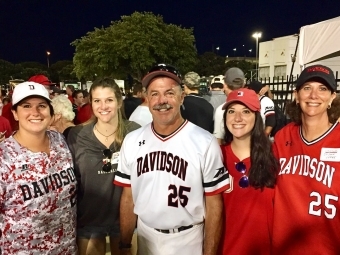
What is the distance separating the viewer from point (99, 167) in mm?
3180

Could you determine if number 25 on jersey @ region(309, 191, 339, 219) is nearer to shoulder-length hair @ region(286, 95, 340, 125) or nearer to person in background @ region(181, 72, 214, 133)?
shoulder-length hair @ region(286, 95, 340, 125)

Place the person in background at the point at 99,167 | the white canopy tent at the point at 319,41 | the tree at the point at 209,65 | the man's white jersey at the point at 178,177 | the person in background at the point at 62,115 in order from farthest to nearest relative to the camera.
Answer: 1. the tree at the point at 209,65
2. the white canopy tent at the point at 319,41
3. the person in background at the point at 62,115
4. the person in background at the point at 99,167
5. the man's white jersey at the point at 178,177

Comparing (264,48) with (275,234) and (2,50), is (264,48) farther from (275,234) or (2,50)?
(2,50)

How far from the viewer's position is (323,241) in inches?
97.2

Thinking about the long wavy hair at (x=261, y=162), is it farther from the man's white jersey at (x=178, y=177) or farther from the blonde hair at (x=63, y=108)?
the blonde hair at (x=63, y=108)

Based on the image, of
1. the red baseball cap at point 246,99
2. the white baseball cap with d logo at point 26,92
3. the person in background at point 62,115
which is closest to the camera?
the white baseball cap with d logo at point 26,92

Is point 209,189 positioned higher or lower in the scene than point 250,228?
higher

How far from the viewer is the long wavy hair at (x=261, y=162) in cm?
267

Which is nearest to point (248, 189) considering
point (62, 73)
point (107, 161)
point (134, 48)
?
point (107, 161)

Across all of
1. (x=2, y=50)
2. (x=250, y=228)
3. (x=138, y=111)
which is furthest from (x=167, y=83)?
(x=2, y=50)

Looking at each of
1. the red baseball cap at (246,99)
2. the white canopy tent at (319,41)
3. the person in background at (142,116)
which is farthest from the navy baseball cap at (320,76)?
the white canopy tent at (319,41)

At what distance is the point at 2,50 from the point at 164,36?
103778mm

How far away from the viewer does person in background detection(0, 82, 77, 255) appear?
8.07ft

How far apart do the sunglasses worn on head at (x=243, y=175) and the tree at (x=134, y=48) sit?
34.7m
